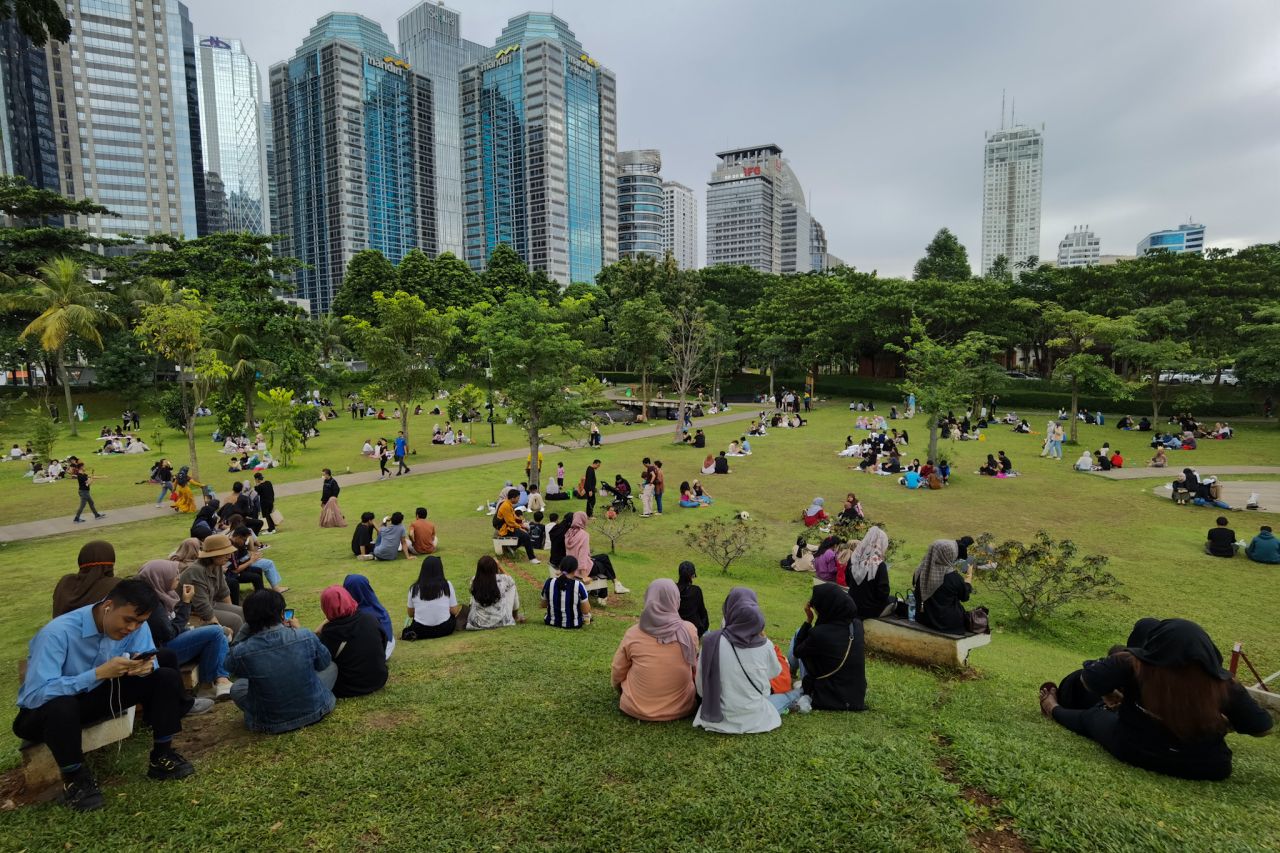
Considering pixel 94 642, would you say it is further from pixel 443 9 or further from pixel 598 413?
pixel 443 9

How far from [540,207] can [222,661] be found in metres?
124

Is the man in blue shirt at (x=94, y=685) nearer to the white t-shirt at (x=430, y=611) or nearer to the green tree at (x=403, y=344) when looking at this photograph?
the white t-shirt at (x=430, y=611)

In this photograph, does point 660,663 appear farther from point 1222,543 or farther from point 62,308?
point 62,308

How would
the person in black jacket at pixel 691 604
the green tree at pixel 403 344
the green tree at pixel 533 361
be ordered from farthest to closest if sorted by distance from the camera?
the green tree at pixel 403 344
the green tree at pixel 533 361
the person in black jacket at pixel 691 604

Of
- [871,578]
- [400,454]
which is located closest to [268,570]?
[871,578]

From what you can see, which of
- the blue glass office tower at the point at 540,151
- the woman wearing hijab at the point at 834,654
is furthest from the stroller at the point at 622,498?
the blue glass office tower at the point at 540,151

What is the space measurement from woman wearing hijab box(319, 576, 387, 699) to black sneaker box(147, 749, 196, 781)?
1209 mm

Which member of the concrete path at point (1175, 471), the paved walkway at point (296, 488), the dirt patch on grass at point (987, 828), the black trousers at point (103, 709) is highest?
the black trousers at point (103, 709)

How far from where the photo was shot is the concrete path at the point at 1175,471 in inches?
829

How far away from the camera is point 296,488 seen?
19.8 m

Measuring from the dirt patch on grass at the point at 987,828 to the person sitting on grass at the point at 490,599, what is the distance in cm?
489

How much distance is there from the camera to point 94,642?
163 inches

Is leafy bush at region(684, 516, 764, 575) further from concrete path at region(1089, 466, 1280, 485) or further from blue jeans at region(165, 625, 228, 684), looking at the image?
concrete path at region(1089, 466, 1280, 485)

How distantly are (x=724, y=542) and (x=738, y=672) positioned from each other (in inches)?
288
